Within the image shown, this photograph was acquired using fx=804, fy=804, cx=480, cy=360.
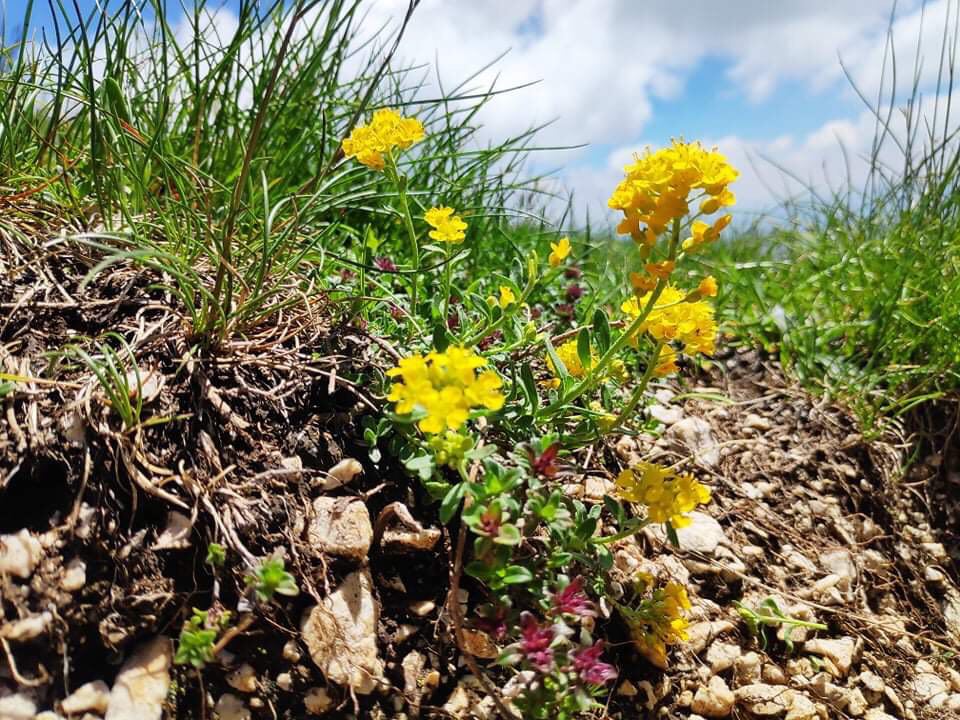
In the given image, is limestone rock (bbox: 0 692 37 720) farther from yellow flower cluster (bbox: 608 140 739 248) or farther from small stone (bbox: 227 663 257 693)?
yellow flower cluster (bbox: 608 140 739 248)

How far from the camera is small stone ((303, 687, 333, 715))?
134cm

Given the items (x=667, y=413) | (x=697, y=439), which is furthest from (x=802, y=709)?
(x=667, y=413)

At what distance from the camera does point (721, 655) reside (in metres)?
1.71

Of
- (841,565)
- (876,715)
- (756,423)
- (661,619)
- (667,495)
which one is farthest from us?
(756,423)

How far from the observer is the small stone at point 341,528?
1.45 meters

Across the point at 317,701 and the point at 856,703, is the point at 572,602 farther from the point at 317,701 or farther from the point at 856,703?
the point at 856,703

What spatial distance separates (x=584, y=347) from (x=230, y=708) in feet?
2.90

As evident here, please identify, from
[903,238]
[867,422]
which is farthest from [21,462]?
[903,238]

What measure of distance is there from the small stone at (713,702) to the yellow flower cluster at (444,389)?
2.69ft

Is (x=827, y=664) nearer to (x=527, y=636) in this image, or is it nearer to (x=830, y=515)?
(x=830, y=515)

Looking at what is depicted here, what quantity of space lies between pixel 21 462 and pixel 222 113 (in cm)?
140

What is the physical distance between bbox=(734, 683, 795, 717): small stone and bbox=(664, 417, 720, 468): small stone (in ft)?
2.10

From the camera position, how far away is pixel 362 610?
4.70 feet

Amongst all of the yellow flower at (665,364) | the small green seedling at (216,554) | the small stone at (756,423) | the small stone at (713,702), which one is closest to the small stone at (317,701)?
the small green seedling at (216,554)
